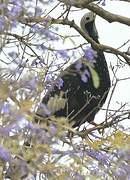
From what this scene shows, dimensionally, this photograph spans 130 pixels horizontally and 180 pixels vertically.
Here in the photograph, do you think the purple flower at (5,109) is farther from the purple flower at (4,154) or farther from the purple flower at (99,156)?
the purple flower at (99,156)

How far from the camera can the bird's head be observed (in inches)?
136

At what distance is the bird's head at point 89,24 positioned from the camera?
3.45 m

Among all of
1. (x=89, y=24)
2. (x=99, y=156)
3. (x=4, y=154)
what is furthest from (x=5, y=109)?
(x=89, y=24)

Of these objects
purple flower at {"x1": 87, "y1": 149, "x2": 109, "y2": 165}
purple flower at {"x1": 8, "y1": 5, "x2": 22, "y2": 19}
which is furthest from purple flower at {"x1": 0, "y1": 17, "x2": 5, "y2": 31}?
purple flower at {"x1": 87, "y1": 149, "x2": 109, "y2": 165}

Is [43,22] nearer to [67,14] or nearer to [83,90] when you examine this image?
[67,14]

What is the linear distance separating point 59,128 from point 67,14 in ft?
3.86

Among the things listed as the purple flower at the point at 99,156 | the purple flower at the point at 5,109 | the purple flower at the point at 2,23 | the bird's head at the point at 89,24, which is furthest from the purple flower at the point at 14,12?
the bird's head at the point at 89,24

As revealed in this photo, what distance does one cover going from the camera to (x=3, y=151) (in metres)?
1.20

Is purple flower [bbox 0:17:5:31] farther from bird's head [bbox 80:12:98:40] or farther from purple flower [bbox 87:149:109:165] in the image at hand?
bird's head [bbox 80:12:98:40]

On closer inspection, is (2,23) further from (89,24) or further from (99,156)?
(89,24)

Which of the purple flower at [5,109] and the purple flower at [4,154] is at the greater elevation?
the purple flower at [5,109]

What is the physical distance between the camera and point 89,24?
355 cm

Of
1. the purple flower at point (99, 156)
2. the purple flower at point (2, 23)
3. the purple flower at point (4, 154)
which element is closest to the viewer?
the purple flower at point (4, 154)

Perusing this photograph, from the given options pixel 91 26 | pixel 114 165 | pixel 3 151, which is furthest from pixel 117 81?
pixel 91 26
